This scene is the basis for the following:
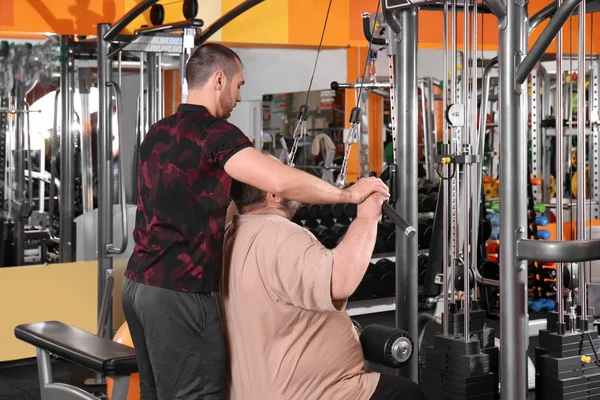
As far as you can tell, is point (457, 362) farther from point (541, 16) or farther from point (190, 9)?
point (190, 9)

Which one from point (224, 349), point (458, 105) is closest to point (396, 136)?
point (458, 105)

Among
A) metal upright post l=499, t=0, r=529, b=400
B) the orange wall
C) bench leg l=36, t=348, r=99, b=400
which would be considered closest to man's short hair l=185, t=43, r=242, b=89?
→ metal upright post l=499, t=0, r=529, b=400

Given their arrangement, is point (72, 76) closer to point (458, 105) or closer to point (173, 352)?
point (458, 105)

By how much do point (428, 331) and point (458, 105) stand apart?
287 cm

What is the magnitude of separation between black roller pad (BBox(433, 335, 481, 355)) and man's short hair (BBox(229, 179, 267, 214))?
1.07 metres

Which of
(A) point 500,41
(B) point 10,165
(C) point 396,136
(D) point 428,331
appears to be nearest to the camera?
(A) point 500,41

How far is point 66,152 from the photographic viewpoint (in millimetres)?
5059

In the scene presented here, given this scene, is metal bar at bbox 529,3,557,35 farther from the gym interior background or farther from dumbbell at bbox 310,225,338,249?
dumbbell at bbox 310,225,338,249

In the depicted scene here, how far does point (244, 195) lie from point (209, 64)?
373 millimetres

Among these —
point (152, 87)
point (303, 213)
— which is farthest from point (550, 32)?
point (303, 213)

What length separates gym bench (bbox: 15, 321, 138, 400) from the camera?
2537 mm

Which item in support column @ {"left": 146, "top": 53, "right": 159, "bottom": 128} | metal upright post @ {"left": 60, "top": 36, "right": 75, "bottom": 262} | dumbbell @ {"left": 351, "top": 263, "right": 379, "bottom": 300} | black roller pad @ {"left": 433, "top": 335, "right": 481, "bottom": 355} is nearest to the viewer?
black roller pad @ {"left": 433, "top": 335, "right": 481, "bottom": 355}

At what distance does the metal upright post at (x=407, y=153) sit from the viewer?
2.97 m

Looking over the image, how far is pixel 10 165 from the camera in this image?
4.94m
